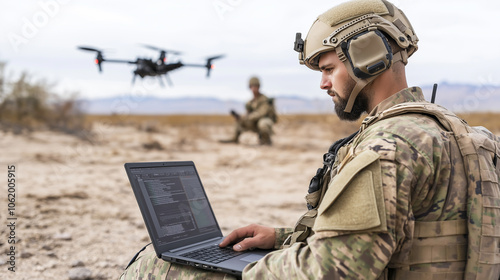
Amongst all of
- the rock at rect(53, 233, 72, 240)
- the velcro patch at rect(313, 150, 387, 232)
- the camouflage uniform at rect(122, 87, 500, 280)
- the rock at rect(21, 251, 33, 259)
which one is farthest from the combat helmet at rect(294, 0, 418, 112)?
the rock at rect(53, 233, 72, 240)

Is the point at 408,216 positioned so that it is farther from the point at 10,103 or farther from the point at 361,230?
the point at 10,103

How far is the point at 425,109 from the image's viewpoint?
1.75 m

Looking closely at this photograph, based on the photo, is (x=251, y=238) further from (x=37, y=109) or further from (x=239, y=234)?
(x=37, y=109)

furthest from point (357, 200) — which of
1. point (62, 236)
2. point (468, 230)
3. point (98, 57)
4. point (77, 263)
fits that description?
point (98, 57)

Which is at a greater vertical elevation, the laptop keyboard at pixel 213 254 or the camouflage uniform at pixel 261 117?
the laptop keyboard at pixel 213 254

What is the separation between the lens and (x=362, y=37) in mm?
1920

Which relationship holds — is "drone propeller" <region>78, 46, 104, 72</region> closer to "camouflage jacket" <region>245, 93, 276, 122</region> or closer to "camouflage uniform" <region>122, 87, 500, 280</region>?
"camouflage jacket" <region>245, 93, 276, 122</region>

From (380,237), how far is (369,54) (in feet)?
2.43

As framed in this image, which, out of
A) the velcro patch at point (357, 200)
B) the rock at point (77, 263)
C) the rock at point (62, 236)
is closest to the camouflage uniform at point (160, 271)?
the velcro patch at point (357, 200)

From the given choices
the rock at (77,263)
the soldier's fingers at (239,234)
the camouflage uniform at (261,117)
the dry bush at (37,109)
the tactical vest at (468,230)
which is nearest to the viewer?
the tactical vest at (468,230)

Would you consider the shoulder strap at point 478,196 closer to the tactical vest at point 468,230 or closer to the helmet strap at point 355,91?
the tactical vest at point 468,230

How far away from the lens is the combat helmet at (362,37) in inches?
75.2

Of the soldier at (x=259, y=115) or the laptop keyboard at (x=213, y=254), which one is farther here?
the soldier at (x=259, y=115)

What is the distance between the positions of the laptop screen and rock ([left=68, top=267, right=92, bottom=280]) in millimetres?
1946
